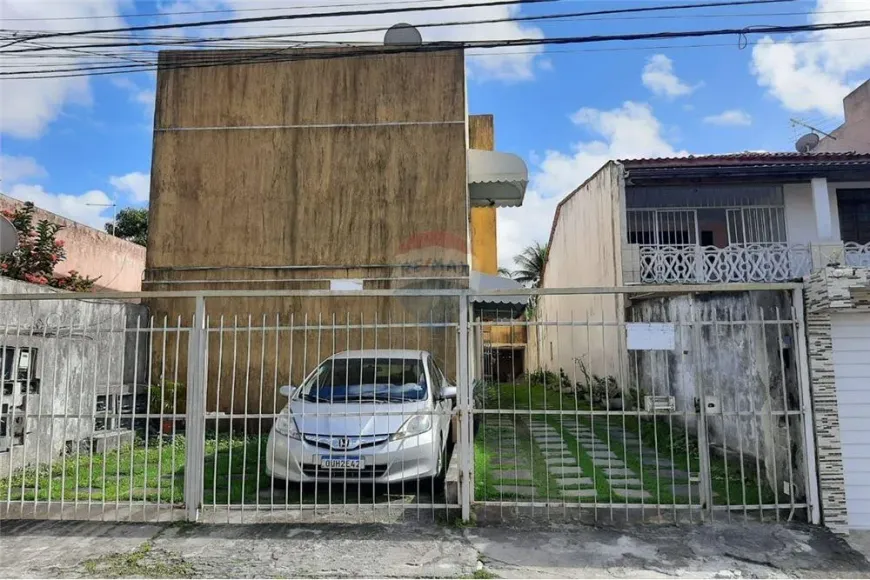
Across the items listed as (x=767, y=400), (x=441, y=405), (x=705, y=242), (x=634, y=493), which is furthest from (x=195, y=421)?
(x=705, y=242)

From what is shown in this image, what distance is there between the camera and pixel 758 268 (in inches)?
454

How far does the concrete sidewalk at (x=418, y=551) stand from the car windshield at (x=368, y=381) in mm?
1401

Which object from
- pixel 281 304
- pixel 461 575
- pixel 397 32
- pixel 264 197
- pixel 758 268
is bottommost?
pixel 461 575

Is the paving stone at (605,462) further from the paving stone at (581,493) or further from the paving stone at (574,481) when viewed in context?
the paving stone at (581,493)

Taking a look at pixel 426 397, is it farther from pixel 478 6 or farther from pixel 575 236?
pixel 575 236

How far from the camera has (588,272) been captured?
51.0ft

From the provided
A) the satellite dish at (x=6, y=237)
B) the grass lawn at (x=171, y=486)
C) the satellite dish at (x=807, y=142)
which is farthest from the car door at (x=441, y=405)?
the satellite dish at (x=807, y=142)

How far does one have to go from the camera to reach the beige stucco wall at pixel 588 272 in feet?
40.4

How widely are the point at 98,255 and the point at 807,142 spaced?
22.1m

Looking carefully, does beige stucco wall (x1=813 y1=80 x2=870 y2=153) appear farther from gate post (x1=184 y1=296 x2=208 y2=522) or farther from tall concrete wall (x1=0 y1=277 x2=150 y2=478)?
tall concrete wall (x1=0 y1=277 x2=150 y2=478)

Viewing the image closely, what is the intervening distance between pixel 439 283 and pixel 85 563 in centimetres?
690

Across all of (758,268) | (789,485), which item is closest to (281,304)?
(789,485)

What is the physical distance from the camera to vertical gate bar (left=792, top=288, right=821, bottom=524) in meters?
4.78

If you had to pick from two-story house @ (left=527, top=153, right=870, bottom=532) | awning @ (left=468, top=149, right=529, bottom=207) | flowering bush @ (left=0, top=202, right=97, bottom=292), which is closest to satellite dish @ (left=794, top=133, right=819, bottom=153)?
two-story house @ (left=527, top=153, right=870, bottom=532)
